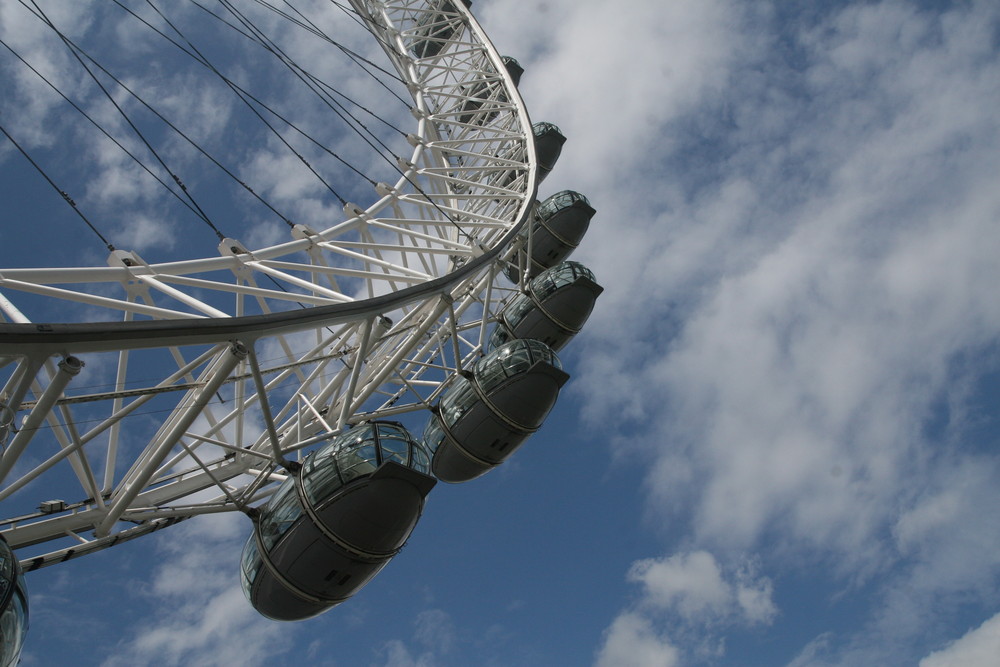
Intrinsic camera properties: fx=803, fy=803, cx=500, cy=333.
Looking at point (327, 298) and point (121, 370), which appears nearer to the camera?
point (121, 370)

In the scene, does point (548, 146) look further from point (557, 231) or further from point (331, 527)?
point (331, 527)

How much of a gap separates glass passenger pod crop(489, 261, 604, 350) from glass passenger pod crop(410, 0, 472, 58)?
13176 mm

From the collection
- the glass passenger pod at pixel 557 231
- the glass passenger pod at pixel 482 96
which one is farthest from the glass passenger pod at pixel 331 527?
the glass passenger pod at pixel 482 96

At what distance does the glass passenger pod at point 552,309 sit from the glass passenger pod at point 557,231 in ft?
11.5

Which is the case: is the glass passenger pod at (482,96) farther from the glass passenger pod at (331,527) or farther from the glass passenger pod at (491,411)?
the glass passenger pod at (331,527)

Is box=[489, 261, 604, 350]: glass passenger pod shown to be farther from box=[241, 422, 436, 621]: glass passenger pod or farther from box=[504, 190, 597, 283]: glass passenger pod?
box=[241, 422, 436, 621]: glass passenger pod

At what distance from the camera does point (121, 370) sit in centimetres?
1158

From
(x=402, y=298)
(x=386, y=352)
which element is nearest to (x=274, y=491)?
(x=402, y=298)

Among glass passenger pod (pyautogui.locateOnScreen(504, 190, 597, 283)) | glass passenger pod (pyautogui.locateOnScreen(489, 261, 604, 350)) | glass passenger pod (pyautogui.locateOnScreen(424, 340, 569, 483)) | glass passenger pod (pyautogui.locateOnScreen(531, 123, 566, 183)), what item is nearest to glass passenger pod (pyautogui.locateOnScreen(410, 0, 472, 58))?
glass passenger pod (pyautogui.locateOnScreen(531, 123, 566, 183))

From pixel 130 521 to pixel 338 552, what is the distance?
345cm

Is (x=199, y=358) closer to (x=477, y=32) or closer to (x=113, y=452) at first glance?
(x=113, y=452)

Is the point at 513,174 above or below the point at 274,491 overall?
above

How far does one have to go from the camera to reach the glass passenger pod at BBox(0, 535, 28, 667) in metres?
6.81

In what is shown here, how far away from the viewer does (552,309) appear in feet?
65.4
